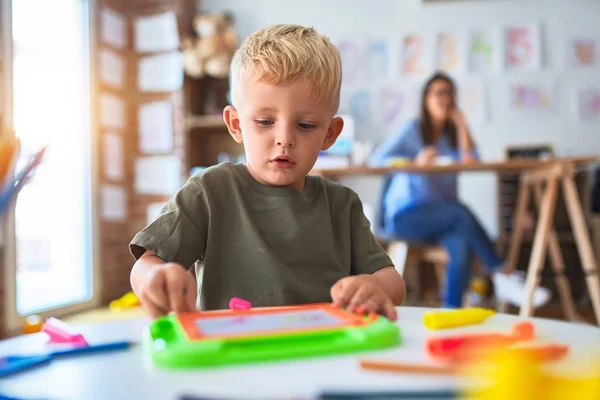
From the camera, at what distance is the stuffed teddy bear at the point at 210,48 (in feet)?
11.5

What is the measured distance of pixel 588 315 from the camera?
2979 millimetres

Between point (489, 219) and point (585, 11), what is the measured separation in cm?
146

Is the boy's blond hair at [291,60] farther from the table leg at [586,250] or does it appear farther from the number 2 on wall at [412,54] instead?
the number 2 on wall at [412,54]

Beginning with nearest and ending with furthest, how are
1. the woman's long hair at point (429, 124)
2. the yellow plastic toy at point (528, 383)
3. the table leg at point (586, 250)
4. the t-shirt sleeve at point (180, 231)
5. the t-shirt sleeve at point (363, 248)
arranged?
the yellow plastic toy at point (528, 383)
the t-shirt sleeve at point (180, 231)
the t-shirt sleeve at point (363, 248)
the table leg at point (586, 250)
the woman's long hair at point (429, 124)

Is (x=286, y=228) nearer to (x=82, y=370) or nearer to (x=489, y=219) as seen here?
(x=82, y=370)

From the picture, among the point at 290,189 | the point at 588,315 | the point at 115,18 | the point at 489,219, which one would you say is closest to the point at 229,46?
the point at 115,18

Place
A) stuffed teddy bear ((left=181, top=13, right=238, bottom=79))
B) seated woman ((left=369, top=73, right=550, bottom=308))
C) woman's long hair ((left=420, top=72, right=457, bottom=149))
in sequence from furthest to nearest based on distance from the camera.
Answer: stuffed teddy bear ((left=181, top=13, right=238, bottom=79)), woman's long hair ((left=420, top=72, right=457, bottom=149)), seated woman ((left=369, top=73, right=550, bottom=308))

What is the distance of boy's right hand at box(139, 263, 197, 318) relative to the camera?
0.49m

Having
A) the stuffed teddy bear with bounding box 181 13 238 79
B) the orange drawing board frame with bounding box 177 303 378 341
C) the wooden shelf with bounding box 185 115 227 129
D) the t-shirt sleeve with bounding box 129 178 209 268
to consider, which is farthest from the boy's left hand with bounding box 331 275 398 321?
the stuffed teddy bear with bounding box 181 13 238 79

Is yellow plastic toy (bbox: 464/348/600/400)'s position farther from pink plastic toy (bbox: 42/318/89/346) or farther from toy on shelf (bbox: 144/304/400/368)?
pink plastic toy (bbox: 42/318/89/346)

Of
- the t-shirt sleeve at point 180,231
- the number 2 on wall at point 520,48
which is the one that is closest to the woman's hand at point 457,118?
the number 2 on wall at point 520,48

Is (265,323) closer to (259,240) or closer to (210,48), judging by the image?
(259,240)

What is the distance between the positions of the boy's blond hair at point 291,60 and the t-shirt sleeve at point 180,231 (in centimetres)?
16

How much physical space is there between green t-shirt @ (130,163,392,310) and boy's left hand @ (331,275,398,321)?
0.67 ft
